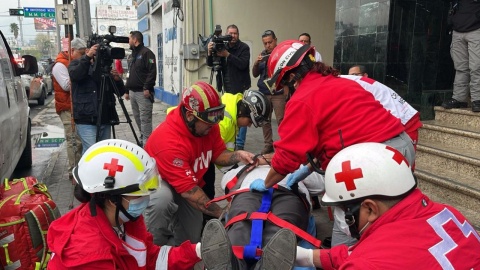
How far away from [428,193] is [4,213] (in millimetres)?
3965

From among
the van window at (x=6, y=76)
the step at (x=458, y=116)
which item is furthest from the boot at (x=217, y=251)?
the step at (x=458, y=116)

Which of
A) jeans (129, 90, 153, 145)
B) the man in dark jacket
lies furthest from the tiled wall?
jeans (129, 90, 153, 145)

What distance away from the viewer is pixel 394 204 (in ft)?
5.58

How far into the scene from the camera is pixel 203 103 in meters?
3.08

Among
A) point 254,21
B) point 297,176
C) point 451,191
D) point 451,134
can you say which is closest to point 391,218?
point 297,176

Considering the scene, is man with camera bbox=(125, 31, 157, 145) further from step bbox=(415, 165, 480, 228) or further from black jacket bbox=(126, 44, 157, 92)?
step bbox=(415, 165, 480, 228)

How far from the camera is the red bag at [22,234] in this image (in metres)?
2.75

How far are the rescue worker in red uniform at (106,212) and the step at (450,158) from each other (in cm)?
334

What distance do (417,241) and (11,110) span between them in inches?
174

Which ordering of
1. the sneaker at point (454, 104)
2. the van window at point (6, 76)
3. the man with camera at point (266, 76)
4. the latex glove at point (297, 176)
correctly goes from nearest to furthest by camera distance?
the latex glove at point (297, 176), the van window at point (6, 76), the sneaker at point (454, 104), the man with camera at point (266, 76)

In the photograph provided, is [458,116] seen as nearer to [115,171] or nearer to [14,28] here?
[115,171]

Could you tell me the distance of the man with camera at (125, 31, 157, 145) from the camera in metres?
6.89

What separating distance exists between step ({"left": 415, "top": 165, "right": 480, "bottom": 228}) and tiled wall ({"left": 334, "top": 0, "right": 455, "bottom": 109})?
1.30 metres

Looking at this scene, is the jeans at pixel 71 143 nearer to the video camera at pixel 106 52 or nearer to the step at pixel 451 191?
the video camera at pixel 106 52
